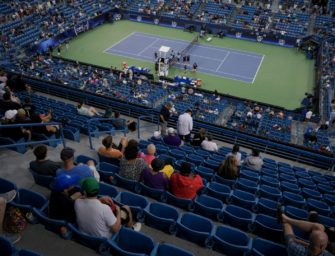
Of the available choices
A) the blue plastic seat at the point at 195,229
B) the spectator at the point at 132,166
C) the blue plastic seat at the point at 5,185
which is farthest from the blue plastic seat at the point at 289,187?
the blue plastic seat at the point at 5,185

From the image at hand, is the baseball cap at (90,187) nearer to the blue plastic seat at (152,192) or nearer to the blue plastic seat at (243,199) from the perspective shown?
the blue plastic seat at (152,192)

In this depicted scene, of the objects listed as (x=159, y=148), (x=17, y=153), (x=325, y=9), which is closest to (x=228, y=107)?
(x=159, y=148)

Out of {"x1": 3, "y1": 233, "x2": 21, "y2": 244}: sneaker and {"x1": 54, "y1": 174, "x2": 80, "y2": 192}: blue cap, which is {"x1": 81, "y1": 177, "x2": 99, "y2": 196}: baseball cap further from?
Answer: {"x1": 3, "y1": 233, "x2": 21, "y2": 244}: sneaker

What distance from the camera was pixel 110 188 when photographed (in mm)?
6340

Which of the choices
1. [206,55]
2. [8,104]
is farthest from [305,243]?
[206,55]

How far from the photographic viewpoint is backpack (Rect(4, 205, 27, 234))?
5.25 meters

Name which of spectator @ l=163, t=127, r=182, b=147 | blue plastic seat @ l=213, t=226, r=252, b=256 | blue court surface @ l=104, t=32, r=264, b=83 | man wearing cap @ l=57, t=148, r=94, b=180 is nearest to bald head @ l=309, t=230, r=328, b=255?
blue plastic seat @ l=213, t=226, r=252, b=256

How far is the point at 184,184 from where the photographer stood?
21.7 ft

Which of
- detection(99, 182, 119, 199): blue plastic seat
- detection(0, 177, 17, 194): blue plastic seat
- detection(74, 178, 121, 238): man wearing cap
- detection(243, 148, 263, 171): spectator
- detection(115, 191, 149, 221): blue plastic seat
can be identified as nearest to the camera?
detection(74, 178, 121, 238): man wearing cap

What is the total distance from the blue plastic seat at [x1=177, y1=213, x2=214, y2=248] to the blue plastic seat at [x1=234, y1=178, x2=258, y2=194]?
107 inches

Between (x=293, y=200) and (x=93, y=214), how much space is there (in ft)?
16.4

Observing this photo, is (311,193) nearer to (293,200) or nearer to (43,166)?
(293,200)

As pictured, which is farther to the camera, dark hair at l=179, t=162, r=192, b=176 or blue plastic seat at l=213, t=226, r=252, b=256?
dark hair at l=179, t=162, r=192, b=176

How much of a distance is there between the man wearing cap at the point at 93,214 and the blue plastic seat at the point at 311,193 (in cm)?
578
